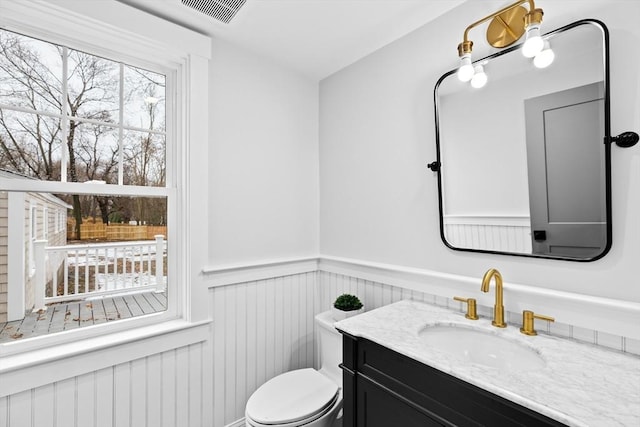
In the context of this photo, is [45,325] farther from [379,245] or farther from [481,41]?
[481,41]

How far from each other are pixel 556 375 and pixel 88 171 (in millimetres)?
2028

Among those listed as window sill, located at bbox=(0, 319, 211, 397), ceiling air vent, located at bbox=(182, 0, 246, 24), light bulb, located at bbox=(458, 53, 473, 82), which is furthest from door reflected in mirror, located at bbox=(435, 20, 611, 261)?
window sill, located at bbox=(0, 319, 211, 397)

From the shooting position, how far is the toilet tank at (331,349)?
175cm

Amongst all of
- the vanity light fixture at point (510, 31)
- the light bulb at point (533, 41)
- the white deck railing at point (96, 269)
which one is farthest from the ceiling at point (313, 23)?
the white deck railing at point (96, 269)

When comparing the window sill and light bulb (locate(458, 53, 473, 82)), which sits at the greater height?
light bulb (locate(458, 53, 473, 82))

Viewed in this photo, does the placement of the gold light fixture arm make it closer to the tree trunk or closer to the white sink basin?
the white sink basin

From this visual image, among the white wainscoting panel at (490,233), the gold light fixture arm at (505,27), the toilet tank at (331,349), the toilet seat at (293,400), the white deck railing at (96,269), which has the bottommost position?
the toilet seat at (293,400)

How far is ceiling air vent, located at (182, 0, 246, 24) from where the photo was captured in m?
1.47

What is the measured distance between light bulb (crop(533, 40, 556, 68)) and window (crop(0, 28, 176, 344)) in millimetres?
1802

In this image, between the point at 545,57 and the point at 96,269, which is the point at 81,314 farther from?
the point at 545,57

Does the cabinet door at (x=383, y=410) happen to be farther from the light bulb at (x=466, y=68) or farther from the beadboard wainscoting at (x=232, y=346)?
the light bulb at (x=466, y=68)

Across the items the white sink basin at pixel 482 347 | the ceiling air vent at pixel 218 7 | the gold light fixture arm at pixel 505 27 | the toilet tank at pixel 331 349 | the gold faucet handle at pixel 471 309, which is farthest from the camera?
the toilet tank at pixel 331 349

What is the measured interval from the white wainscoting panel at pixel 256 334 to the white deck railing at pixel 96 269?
360 millimetres

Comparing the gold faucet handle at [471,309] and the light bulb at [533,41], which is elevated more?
the light bulb at [533,41]
